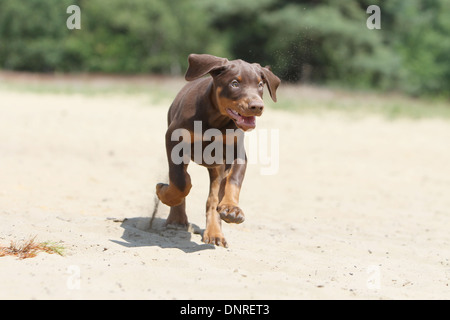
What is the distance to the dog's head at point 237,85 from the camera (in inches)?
201

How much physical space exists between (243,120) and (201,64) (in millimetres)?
728

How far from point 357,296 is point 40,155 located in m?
7.67

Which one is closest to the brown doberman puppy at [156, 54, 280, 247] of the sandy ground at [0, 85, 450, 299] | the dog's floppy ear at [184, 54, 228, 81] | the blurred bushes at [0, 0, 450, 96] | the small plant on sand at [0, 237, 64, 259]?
the dog's floppy ear at [184, 54, 228, 81]

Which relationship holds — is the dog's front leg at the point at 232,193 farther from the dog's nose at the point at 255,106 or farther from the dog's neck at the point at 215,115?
the dog's nose at the point at 255,106

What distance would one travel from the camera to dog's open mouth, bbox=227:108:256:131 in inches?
201

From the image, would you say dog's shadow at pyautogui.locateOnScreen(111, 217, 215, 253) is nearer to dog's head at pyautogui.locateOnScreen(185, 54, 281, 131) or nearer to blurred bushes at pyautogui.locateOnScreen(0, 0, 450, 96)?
dog's head at pyautogui.locateOnScreen(185, 54, 281, 131)

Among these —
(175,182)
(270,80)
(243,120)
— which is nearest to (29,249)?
(175,182)

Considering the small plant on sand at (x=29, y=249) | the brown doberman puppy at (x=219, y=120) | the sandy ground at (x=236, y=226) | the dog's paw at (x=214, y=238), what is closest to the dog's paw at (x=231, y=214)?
the brown doberman puppy at (x=219, y=120)

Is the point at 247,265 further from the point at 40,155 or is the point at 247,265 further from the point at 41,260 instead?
the point at 40,155

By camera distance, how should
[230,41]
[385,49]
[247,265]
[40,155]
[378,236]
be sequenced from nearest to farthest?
1. [247,265]
2. [378,236]
3. [40,155]
4. [385,49]
5. [230,41]

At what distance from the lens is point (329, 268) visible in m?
5.20

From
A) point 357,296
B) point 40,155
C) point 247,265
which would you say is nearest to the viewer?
point 357,296

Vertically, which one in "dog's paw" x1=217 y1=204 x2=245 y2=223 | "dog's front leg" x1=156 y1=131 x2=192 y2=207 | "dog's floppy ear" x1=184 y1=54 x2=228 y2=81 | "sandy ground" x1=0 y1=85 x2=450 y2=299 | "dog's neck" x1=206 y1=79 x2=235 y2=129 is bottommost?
"sandy ground" x1=0 y1=85 x2=450 y2=299
